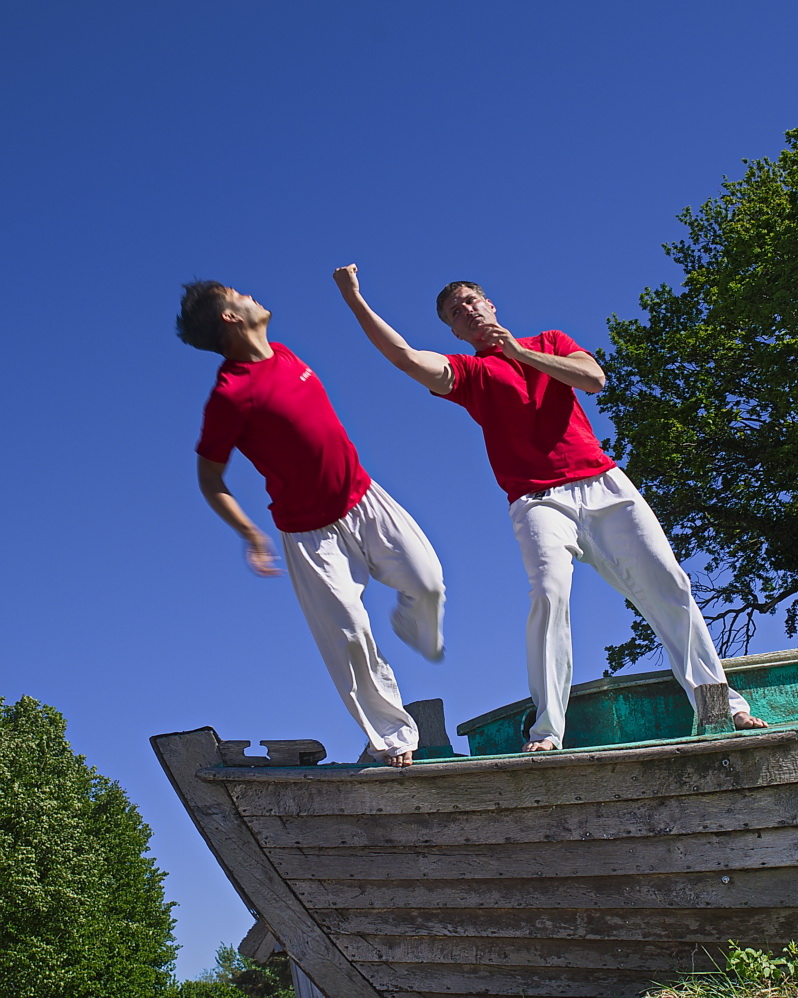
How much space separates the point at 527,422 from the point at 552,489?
355 mm

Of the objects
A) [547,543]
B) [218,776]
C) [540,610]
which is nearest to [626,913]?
[540,610]

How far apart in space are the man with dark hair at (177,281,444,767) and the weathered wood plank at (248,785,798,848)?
0.37m

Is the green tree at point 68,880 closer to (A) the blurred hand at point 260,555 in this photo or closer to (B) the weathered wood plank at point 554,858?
(B) the weathered wood plank at point 554,858

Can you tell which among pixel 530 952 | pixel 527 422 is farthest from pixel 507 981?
pixel 527 422

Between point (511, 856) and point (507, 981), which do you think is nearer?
point (511, 856)

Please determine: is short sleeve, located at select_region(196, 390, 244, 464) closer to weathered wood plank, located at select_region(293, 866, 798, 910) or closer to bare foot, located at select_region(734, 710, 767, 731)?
weathered wood plank, located at select_region(293, 866, 798, 910)

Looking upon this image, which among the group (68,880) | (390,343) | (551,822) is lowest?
(551,822)

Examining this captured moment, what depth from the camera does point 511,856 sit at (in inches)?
180

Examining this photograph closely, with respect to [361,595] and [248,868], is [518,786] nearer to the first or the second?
[361,595]

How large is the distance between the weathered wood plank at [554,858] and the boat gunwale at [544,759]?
353 millimetres

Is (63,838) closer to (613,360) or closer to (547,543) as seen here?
(613,360)

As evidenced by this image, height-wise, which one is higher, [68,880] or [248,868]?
[68,880]

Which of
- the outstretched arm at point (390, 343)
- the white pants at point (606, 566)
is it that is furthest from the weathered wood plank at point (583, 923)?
the outstretched arm at point (390, 343)

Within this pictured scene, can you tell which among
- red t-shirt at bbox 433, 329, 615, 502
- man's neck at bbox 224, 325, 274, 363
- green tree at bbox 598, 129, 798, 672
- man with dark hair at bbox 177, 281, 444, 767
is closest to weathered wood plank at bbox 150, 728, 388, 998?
man with dark hair at bbox 177, 281, 444, 767
